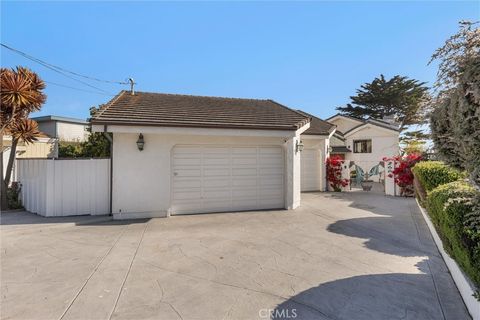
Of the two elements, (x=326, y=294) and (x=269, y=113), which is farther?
(x=269, y=113)

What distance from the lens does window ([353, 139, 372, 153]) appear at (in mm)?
25188

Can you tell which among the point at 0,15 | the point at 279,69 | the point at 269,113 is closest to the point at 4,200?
the point at 0,15

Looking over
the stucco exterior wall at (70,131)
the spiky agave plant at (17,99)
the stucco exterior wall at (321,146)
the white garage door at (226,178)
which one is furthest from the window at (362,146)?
the stucco exterior wall at (70,131)

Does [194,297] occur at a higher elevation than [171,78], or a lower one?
lower

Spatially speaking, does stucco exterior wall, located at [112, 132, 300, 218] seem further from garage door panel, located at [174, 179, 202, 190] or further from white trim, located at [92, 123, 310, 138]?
white trim, located at [92, 123, 310, 138]

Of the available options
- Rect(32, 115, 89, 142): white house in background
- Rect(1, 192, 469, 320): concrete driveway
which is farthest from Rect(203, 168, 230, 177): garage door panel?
Rect(32, 115, 89, 142): white house in background

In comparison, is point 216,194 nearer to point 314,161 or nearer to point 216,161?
point 216,161

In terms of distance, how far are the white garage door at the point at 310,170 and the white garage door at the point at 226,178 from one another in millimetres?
5516

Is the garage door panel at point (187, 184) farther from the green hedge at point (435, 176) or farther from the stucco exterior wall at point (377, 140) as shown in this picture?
the stucco exterior wall at point (377, 140)

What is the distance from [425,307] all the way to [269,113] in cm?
894

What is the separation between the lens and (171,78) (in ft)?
58.0

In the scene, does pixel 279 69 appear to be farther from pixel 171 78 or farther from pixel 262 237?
pixel 262 237

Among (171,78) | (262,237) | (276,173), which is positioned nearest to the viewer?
(262,237)

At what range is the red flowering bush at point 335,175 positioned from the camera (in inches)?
622
